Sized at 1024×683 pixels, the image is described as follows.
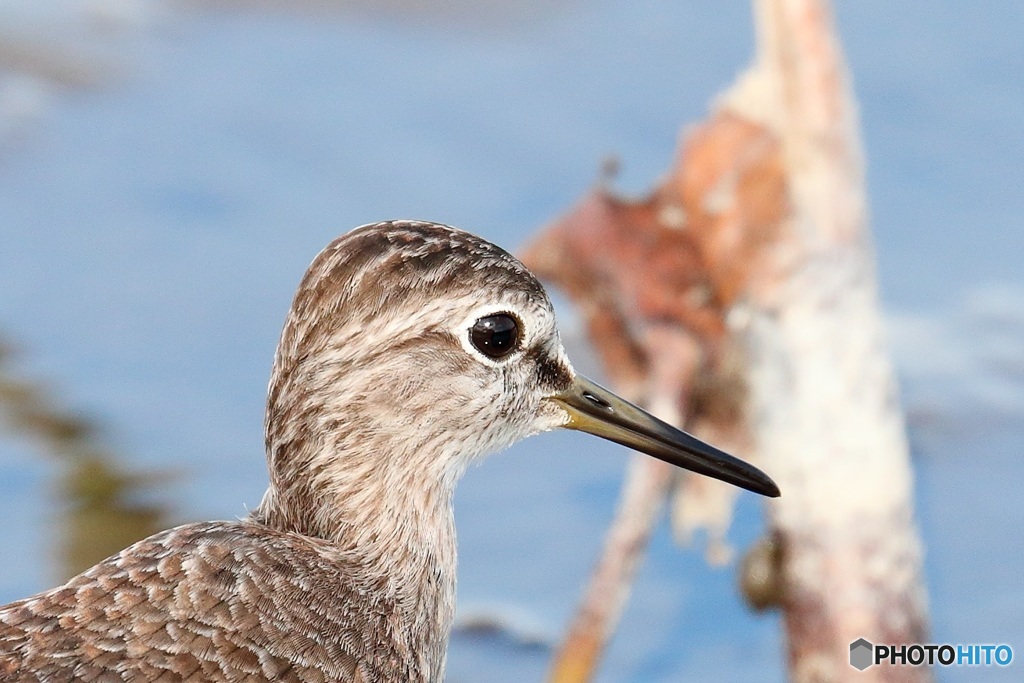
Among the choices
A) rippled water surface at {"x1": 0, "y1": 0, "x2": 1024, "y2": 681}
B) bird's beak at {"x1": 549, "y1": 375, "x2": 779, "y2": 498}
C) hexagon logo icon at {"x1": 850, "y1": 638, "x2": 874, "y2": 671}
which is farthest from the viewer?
rippled water surface at {"x1": 0, "y1": 0, "x2": 1024, "y2": 681}

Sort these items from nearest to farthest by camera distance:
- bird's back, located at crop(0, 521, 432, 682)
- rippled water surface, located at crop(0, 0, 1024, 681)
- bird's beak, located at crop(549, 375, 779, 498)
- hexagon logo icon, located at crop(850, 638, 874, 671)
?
bird's back, located at crop(0, 521, 432, 682), bird's beak, located at crop(549, 375, 779, 498), hexagon logo icon, located at crop(850, 638, 874, 671), rippled water surface, located at crop(0, 0, 1024, 681)

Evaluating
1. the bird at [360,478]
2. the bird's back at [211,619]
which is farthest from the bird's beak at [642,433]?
the bird's back at [211,619]

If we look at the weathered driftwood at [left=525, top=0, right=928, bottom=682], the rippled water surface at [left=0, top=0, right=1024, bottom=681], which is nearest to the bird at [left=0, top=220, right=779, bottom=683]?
the weathered driftwood at [left=525, top=0, right=928, bottom=682]

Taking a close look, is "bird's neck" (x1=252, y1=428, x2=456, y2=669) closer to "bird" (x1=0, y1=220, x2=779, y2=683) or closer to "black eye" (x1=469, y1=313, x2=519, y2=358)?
"bird" (x1=0, y1=220, x2=779, y2=683)

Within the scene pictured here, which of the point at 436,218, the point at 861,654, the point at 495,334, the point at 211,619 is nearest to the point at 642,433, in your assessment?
the point at 495,334

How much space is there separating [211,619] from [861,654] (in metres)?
2.43

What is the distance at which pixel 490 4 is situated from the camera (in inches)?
395

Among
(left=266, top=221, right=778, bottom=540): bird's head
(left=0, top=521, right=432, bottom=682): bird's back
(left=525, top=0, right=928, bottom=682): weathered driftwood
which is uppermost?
(left=525, top=0, right=928, bottom=682): weathered driftwood

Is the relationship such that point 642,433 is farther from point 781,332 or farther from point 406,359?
point 781,332

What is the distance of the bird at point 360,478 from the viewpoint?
13.6 feet

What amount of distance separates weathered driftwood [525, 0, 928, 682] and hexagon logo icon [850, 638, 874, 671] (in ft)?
0.08

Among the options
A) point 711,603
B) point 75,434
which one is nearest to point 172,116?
point 75,434

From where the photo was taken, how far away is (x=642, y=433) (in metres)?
4.82

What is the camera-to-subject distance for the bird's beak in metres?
4.77
